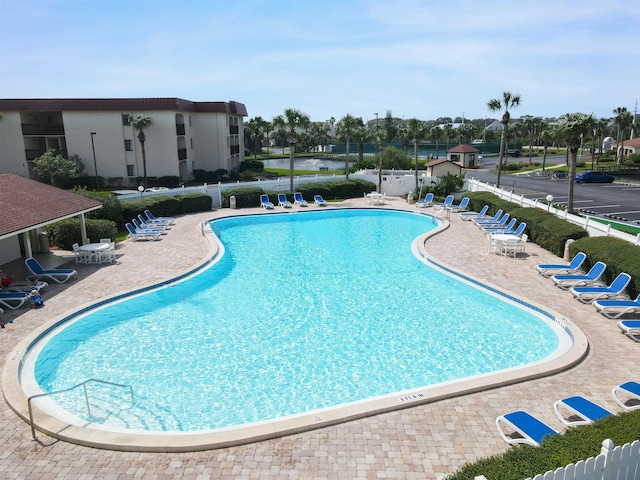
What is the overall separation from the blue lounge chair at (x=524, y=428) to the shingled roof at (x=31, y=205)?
14.0 meters

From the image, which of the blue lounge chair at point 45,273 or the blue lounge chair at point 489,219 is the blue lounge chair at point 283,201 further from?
the blue lounge chair at point 45,273

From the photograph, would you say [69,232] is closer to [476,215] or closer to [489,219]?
[489,219]

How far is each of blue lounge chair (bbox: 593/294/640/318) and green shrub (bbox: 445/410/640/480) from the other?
6.71 meters

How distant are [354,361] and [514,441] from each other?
4.53 metres

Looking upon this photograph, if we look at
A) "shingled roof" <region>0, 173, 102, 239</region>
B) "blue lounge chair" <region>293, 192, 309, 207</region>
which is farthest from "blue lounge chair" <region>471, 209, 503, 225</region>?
"shingled roof" <region>0, 173, 102, 239</region>

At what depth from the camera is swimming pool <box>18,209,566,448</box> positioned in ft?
31.3

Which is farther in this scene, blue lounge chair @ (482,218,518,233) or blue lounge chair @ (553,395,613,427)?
blue lounge chair @ (482,218,518,233)

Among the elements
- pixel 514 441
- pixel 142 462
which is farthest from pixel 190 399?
pixel 514 441

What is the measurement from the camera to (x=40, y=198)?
1788cm

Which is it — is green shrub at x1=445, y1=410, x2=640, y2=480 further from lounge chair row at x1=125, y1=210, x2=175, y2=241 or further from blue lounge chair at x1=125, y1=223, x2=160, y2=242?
lounge chair row at x1=125, y1=210, x2=175, y2=241

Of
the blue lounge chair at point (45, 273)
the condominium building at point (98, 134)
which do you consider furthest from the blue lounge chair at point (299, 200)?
the blue lounge chair at point (45, 273)

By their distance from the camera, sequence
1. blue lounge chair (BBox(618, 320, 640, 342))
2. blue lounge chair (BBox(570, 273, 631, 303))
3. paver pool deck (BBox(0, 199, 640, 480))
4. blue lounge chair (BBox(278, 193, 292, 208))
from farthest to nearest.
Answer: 1. blue lounge chair (BBox(278, 193, 292, 208))
2. blue lounge chair (BBox(570, 273, 631, 303))
3. blue lounge chair (BBox(618, 320, 640, 342))
4. paver pool deck (BBox(0, 199, 640, 480))

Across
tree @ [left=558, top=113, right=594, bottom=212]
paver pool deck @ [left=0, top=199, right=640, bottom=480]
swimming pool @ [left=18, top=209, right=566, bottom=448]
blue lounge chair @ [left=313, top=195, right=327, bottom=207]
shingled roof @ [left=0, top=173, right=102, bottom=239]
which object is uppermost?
tree @ [left=558, top=113, right=594, bottom=212]

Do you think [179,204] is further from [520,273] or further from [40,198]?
[520,273]
